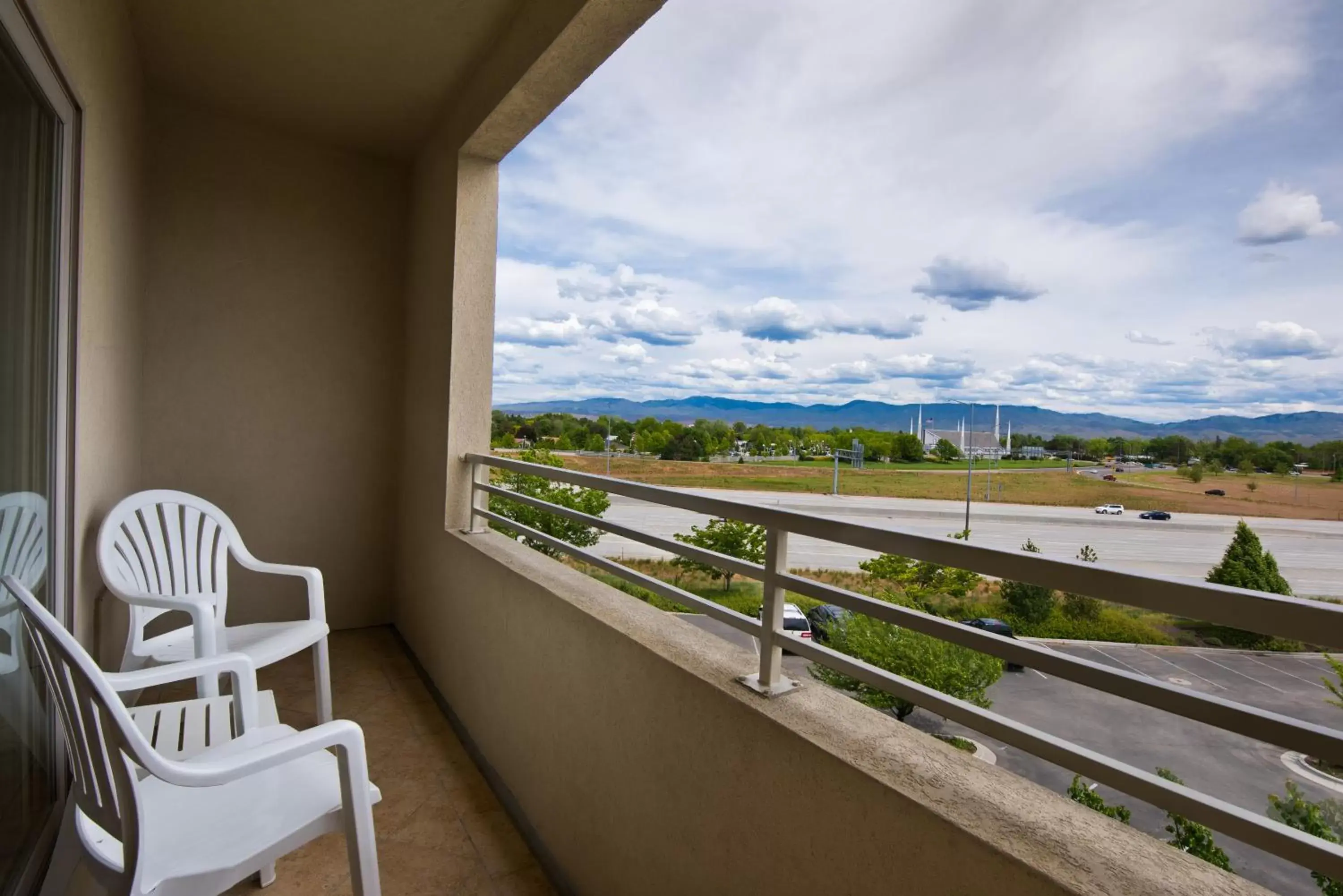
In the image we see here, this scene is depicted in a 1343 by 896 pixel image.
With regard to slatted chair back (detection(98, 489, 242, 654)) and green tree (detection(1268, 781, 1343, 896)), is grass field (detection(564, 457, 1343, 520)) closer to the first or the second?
green tree (detection(1268, 781, 1343, 896))

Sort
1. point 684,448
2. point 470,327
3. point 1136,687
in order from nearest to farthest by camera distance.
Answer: point 1136,687, point 470,327, point 684,448

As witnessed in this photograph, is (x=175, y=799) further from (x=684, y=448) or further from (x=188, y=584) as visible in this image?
(x=684, y=448)

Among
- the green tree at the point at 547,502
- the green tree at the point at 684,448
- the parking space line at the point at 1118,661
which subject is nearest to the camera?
the parking space line at the point at 1118,661

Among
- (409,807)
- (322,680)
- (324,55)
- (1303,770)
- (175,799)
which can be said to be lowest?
(409,807)

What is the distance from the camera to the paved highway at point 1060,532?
4.93 ft

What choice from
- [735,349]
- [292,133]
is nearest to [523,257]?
[735,349]

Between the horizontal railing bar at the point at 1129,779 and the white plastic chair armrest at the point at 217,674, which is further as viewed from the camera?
the white plastic chair armrest at the point at 217,674

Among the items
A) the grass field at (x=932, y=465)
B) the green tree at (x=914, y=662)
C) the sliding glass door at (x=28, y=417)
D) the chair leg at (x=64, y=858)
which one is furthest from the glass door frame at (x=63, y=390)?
the grass field at (x=932, y=465)

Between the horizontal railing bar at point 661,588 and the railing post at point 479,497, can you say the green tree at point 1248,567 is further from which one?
the railing post at point 479,497

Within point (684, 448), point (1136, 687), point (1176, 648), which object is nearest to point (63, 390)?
point (684, 448)

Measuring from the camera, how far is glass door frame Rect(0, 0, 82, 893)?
5.75 feet

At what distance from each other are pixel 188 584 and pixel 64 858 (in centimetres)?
149

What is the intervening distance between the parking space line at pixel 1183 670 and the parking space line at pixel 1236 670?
27 mm

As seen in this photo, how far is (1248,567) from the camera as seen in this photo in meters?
1.61
